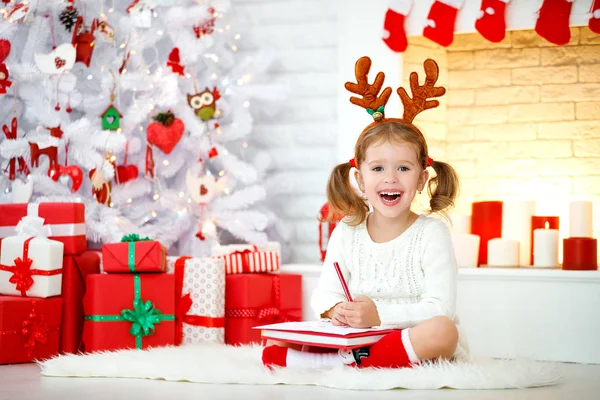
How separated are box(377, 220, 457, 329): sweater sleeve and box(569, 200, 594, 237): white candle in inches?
44.4

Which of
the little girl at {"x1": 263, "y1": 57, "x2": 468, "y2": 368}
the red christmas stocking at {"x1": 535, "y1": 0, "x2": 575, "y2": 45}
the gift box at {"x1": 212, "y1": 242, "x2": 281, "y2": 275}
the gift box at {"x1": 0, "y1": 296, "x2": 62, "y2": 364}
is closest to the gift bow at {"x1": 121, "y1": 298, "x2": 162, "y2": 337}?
the gift box at {"x1": 0, "y1": 296, "x2": 62, "y2": 364}

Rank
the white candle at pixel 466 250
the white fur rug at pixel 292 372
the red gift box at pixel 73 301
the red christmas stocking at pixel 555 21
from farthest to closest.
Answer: the white candle at pixel 466 250 < the red christmas stocking at pixel 555 21 < the red gift box at pixel 73 301 < the white fur rug at pixel 292 372

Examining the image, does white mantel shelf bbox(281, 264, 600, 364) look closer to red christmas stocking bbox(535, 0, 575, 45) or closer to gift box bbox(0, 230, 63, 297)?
red christmas stocking bbox(535, 0, 575, 45)

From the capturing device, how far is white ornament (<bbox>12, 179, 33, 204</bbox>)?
3707mm

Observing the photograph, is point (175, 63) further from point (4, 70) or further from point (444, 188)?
point (444, 188)

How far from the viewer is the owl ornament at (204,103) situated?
3801 mm

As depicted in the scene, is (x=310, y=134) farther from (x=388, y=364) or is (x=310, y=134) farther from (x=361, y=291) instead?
(x=388, y=364)

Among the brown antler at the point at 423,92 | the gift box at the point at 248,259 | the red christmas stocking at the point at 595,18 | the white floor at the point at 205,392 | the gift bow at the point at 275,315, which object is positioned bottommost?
the white floor at the point at 205,392

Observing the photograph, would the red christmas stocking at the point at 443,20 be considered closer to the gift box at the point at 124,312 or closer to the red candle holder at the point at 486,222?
the red candle holder at the point at 486,222

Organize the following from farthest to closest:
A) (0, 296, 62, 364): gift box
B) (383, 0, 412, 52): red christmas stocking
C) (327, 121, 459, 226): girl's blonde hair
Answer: (383, 0, 412, 52): red christmas stocking < (0, 296, 62, 364): gift box < (327, 121, 459, 226): girl's blonde hair

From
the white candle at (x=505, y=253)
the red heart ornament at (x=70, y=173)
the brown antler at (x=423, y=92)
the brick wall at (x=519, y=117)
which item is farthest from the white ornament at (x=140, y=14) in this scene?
the white candle at (x=505, y=253)

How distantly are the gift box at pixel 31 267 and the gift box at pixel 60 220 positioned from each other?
0.33 ft

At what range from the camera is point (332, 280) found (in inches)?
108

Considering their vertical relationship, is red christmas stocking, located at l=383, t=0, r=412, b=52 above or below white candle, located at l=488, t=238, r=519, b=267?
above
